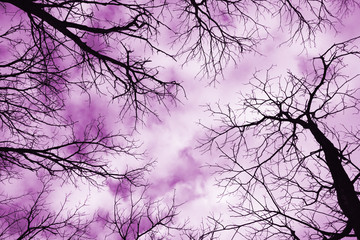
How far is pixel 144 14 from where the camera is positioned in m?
3.78

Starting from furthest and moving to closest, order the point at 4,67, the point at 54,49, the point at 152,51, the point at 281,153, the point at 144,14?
the point at 281,153
the point at 4,67
the point at 152,51
the point at 144,14
the point at 54,49

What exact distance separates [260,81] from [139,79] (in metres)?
2.37

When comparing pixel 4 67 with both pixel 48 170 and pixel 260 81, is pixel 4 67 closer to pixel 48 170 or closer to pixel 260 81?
pixel 48 170

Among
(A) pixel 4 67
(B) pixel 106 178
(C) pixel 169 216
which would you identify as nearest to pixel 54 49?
(A) pixel 4 67

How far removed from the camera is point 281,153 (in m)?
4.73

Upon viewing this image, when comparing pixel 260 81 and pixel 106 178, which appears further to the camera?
pixel 260 81

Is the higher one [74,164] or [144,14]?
[144,14]

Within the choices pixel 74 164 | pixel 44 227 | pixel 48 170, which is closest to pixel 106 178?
pixel 74 164

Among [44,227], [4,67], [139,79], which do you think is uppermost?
[4,67]

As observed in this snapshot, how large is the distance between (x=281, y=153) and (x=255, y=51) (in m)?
1.88

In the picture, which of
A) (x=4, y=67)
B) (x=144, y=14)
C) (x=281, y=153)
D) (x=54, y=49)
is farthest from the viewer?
(x=281, y=153)

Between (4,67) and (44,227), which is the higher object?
(4,67)

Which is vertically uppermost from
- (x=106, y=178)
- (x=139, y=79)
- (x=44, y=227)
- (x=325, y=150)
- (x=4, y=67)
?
(x=4, y=67)

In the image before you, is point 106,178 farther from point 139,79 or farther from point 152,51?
point 152,51
